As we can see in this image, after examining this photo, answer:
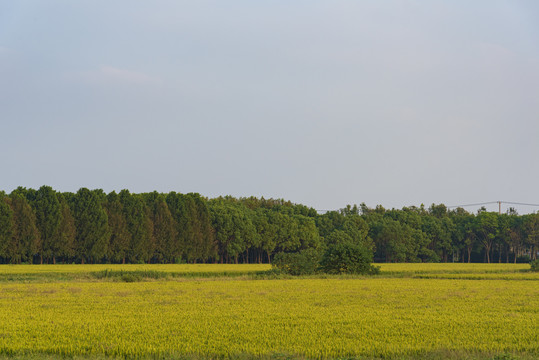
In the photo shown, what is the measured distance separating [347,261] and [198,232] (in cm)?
5217

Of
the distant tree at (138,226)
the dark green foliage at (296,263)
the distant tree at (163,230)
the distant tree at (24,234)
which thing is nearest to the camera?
the dark green foliage at (296,263)

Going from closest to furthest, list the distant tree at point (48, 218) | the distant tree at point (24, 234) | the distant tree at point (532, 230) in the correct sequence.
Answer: the distant tree at point (24, 234) < the distant tree at point (48, 218) < the distant tree at point (532, 230)

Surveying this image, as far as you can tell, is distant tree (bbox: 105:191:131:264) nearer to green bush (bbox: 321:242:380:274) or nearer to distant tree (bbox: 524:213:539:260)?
green bush (bbox: 321:242:380:274)

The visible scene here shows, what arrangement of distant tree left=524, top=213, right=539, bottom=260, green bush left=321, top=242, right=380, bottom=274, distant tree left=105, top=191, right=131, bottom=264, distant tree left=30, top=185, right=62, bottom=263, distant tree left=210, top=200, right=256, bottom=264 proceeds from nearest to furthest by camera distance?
green bush left=321, top=242, right=380, bottom=274
distant tree left=30, top=185, right=62, bottom=263
distant tree left=105, top=191, right=131, bottom=264
distant tree left=210, top=200, right=256, bottom=264
distant tree left=524, top=213, right=539, bottom=260

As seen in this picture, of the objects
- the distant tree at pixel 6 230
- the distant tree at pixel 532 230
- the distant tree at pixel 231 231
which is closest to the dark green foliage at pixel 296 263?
the distant tree at pixel 6 230

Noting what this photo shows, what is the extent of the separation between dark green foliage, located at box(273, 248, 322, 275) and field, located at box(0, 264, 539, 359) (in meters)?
23.7

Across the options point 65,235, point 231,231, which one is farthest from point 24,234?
point 231,231

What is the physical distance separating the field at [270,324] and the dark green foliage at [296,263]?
77.7ft

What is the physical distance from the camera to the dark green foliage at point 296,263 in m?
61.0

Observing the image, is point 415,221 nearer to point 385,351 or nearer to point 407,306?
point 407,306

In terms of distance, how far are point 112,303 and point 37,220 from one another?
Result: 69.9 meters

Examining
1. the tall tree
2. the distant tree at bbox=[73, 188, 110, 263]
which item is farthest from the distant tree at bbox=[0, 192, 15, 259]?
the distant tree at bbox=[73, 188, 110, 263]

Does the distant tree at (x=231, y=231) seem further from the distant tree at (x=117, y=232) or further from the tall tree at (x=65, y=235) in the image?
the tall tree at (x=65, y=235)

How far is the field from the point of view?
16.9m
